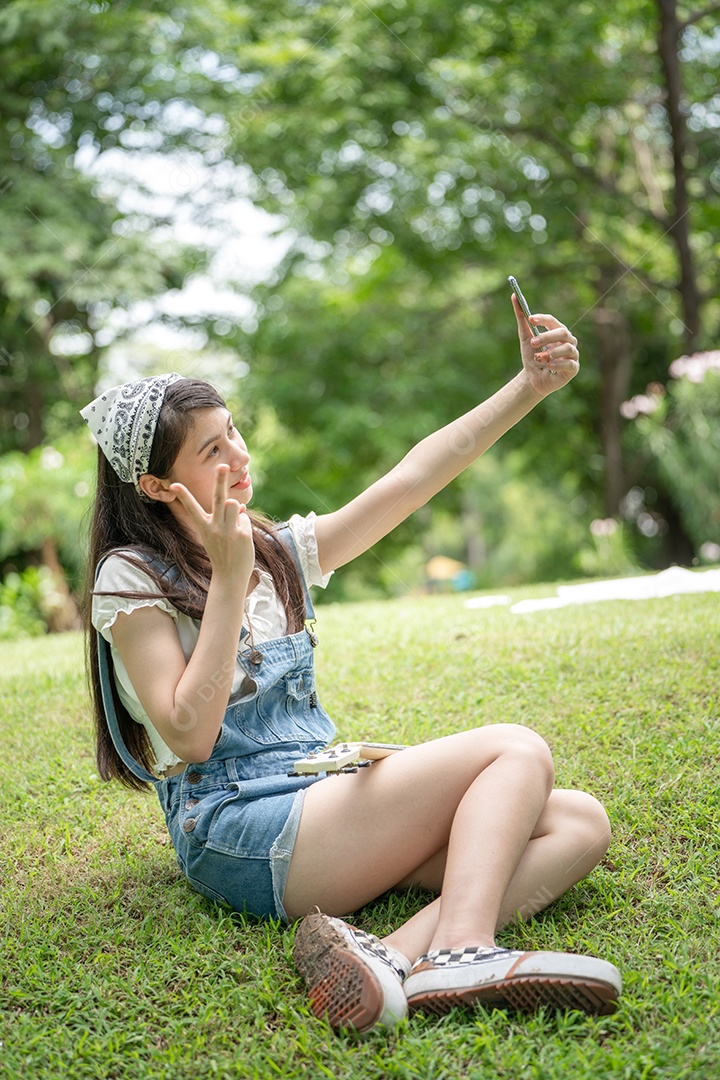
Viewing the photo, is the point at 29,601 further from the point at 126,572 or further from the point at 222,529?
the point at 222,529

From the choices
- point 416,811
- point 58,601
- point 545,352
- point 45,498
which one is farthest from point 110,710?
point 45,498

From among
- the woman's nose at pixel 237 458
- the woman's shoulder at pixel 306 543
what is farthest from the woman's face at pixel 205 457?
the woman's shoulder at pixel 306 543

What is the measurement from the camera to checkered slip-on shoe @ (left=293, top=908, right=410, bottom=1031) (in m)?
1.63

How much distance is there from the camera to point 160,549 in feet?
6.72

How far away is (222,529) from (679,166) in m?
8.69

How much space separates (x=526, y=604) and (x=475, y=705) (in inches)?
74.1

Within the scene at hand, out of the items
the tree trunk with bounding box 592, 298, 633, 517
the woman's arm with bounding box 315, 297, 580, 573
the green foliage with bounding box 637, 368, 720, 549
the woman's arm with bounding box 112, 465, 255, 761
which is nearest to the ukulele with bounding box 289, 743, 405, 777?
the woman's arm with bounding box 112, 465, 255, 761

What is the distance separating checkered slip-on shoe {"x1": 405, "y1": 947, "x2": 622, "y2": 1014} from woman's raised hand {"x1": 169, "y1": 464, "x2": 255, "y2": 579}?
2.40 ft

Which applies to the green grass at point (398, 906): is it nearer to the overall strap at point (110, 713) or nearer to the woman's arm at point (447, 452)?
the overall strap at point (110, 713)

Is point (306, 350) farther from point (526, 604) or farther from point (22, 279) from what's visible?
point (526, 604)

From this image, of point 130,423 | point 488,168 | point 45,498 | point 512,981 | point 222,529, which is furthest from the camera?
point 488,168

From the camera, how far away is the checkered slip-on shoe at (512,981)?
159 cm

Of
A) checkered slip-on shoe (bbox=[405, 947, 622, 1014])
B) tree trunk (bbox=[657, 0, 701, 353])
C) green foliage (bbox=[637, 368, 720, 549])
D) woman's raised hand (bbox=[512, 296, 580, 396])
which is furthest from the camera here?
tree trunk (bbox=[657, 0, 701, 353])

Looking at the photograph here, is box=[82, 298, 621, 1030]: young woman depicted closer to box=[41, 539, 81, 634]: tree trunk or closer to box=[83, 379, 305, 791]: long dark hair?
box=[83, 379, 305, 791]: long dark hair
